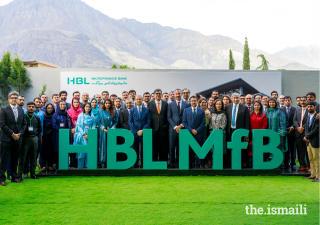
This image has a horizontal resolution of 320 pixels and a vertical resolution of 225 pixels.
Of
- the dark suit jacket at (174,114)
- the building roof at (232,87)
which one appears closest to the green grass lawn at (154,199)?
the dark suit jacket at (174,114)

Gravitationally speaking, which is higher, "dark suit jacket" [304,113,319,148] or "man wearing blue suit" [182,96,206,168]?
"man wearing blue suit" [182,96,206,168]

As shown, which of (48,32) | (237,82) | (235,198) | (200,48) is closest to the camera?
(235,198)

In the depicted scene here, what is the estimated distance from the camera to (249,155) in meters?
6.66

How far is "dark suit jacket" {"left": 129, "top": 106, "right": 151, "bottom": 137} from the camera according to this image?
6398 mm

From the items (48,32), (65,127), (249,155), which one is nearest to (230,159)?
(249,155)

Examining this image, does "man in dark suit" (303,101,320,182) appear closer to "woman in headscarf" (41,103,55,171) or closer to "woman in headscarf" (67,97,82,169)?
"woman in headscarf" (67,97,82,169)

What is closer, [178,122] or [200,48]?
[178,122]

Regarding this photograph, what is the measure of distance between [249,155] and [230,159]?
19.4 inches

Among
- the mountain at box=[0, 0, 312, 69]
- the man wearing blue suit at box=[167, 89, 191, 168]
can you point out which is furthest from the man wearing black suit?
the mountain at box=[0, 0, 312, 69]

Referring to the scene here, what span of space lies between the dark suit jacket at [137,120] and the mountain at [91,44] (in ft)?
413

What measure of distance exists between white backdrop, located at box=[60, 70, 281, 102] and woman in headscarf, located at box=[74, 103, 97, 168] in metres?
6.01

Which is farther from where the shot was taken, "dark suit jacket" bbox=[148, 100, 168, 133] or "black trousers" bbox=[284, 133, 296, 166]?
"black trousers" bbox=[284, 133, 296, 166]

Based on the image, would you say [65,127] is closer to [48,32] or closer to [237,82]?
[237,82]

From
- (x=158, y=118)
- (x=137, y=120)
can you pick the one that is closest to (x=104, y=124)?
(x=137, y=120)
